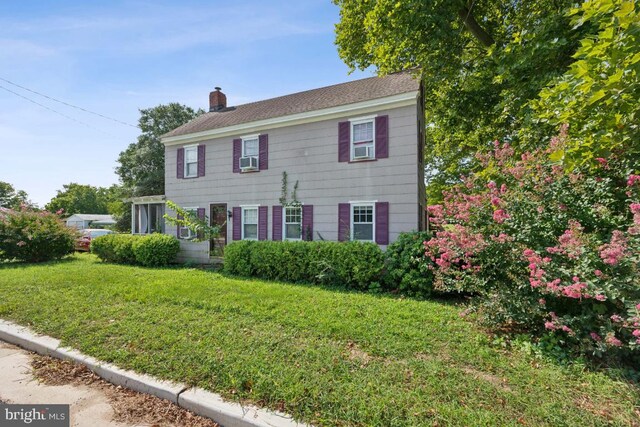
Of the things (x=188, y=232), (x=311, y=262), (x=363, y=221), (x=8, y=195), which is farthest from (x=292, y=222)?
(x=8, y=195)

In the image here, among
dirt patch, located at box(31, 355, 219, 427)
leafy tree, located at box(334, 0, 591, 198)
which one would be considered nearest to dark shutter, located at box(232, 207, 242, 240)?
leafy tree, located at box(334, 0, 591, 198)

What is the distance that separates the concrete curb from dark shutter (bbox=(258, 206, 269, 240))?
7.11 m

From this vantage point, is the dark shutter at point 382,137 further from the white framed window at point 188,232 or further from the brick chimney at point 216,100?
the brick chimney at point 216,100

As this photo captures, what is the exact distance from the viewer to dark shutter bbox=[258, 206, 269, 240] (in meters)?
11.0

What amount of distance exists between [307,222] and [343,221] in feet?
4.37

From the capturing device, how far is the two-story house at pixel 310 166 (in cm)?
893

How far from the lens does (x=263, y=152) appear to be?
11203 millimetres

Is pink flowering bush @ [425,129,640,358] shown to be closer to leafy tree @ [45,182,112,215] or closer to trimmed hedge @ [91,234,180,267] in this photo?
trimmed hedge @ [91,234,180,267]

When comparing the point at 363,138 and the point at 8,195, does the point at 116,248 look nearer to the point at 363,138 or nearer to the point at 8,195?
the point at 363,138

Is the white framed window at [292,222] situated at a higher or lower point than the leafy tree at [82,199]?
lower

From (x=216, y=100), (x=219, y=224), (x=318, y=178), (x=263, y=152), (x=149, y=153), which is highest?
(x=216, y=100)

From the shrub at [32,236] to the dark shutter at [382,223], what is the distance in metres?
13.2

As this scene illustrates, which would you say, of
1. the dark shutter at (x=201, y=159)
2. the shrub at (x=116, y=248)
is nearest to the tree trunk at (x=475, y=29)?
the dark shutter at (x=201, y=159)

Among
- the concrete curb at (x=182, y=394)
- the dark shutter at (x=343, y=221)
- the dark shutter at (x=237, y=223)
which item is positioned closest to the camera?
the concrete curb at (x=182, y=394)
